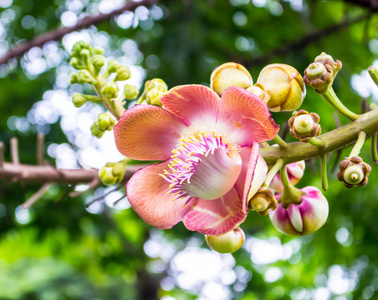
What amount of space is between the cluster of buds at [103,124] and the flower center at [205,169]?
256 mm

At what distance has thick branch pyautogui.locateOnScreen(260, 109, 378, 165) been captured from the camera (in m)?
1.00

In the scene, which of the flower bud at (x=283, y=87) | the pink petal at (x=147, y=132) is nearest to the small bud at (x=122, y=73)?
the pink petal at (x=147, y=132)

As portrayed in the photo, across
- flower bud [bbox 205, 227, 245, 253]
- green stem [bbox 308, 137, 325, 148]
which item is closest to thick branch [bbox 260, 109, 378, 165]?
green stem [bbox 308, 137, 325, 148]

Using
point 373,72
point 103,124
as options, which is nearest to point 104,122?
point 103,124

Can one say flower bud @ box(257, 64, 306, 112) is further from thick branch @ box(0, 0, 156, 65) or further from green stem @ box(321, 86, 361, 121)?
thick branch @ box(0, 0, 156, 65)

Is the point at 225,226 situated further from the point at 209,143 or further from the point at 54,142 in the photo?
the point at 54,142

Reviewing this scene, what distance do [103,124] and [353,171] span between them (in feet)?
2.29

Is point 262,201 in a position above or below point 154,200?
above

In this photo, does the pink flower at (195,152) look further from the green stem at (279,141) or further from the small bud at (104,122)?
the small bud at (104,122)

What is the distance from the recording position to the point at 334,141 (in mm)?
1007

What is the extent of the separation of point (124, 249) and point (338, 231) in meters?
3.87

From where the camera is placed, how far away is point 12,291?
10445 millimetres

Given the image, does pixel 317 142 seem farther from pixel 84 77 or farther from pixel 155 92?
pixel 84 77

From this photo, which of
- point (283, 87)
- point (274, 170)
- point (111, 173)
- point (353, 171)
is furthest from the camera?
point (111, 173)
